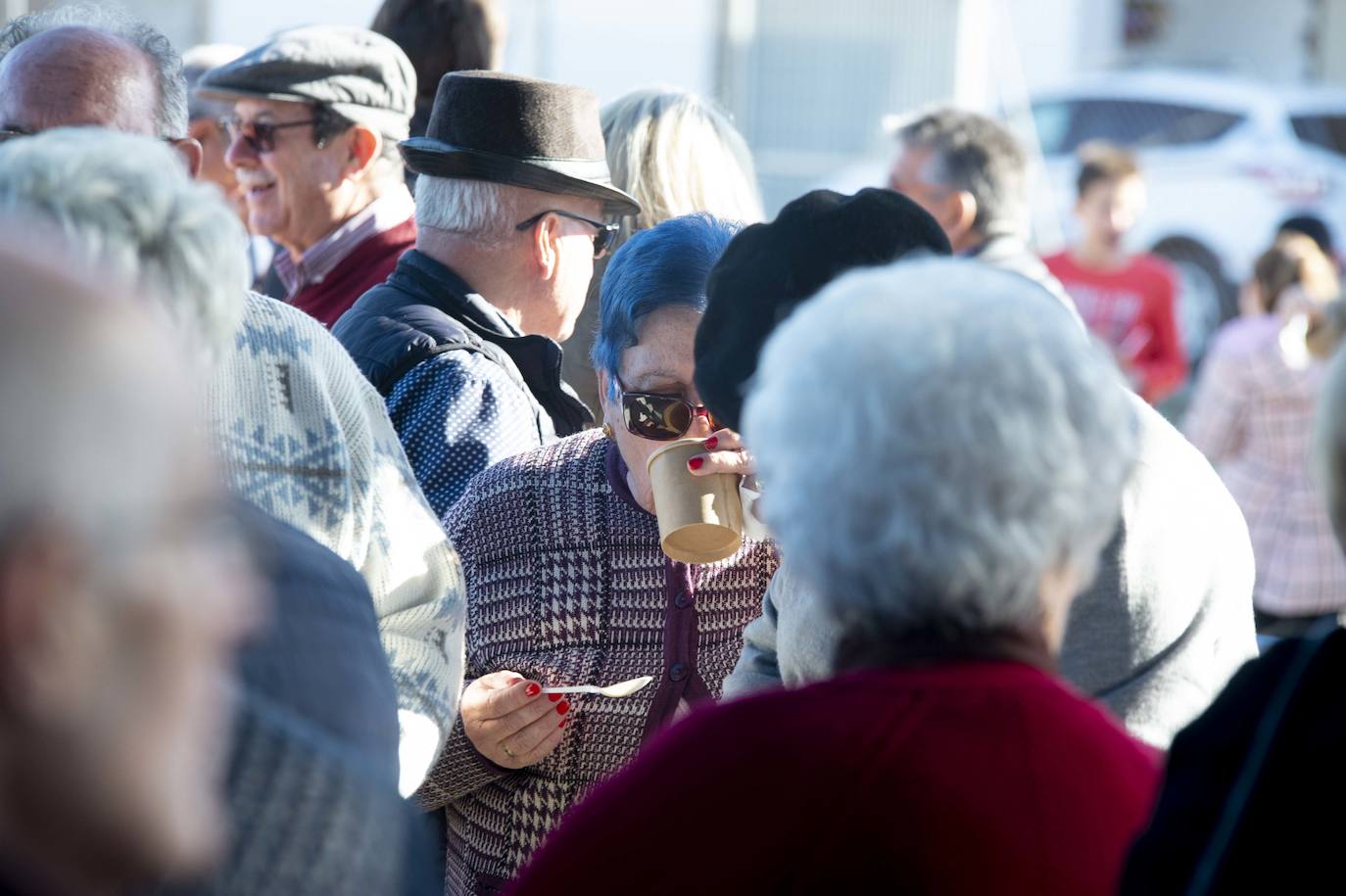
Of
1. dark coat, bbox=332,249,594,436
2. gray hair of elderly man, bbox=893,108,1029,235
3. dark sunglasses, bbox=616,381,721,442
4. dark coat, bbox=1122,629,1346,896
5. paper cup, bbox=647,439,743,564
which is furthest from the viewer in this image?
gray hair of elderly man, bbox=893,108,1029,235

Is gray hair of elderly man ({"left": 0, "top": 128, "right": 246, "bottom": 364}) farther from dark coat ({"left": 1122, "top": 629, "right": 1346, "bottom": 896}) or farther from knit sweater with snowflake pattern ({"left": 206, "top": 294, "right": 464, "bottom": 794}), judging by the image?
dark coat ({"left": 1122, "top": 629, "right": 1346, "bottom": 896})

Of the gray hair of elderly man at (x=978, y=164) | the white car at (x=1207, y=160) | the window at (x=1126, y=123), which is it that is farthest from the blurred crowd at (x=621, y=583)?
the window at (x=1126, y=123)

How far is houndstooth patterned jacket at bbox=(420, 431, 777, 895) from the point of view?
2.62 meters

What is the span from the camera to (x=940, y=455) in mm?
1424

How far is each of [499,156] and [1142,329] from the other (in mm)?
4971

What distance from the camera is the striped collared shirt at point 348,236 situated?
3988 mm

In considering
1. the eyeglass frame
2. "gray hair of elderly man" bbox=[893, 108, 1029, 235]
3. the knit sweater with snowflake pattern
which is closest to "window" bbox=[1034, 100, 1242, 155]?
"gray hair of elderly man" bbox=[893, 108, 1029, 235]

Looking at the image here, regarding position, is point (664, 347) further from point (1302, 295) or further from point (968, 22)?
point (968, 22)

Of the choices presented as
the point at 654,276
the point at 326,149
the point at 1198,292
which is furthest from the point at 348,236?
the point at 1198,292

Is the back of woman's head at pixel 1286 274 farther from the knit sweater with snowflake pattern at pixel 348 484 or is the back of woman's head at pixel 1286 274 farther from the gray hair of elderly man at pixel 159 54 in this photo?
the knit sweater with snowflake pattern at pixel 348 484

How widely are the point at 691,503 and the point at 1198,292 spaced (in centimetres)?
1144

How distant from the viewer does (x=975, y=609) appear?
4.81 feet

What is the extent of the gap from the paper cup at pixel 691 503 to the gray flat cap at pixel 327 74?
1.84 metres

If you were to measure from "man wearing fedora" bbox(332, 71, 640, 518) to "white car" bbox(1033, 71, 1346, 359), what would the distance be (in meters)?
9.89
